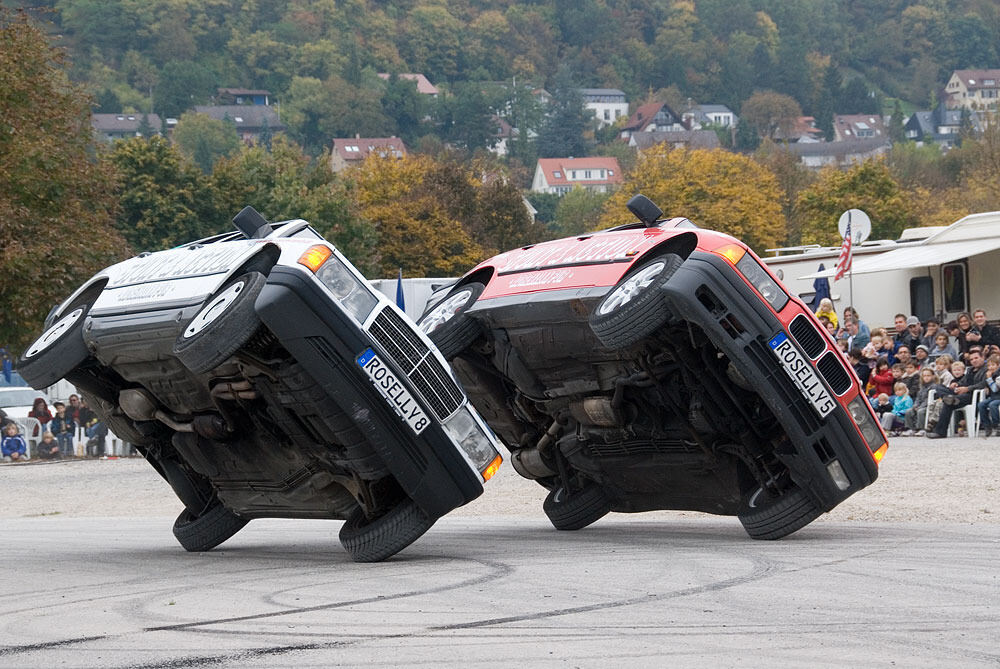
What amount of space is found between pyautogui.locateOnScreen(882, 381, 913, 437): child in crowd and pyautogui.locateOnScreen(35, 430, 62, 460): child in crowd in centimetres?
1575

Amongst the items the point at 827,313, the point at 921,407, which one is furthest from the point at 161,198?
the point at 921,407

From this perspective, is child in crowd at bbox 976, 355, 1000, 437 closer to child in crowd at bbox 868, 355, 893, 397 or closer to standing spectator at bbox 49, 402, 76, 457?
child in crowd at bbox 868, 355, 893, 397

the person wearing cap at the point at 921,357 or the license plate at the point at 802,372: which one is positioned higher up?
the license plate at the point at 802,372

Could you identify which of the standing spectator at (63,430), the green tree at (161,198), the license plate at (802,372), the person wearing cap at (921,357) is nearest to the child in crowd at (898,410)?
the person wearing cap at (921,357)

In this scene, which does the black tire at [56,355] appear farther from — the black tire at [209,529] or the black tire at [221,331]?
the black tire at [209,529]

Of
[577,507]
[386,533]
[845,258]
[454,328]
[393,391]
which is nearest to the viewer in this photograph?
[393,391]

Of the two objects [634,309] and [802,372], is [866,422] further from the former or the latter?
[634,309]

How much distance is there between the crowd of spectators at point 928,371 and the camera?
2044cm

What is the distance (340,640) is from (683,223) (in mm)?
4877

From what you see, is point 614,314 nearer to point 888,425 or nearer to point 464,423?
point 464,423

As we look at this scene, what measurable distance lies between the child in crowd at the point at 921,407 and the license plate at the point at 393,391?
13068mm

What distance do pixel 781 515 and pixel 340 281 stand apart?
344 centimetres

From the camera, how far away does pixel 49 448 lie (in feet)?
95.9

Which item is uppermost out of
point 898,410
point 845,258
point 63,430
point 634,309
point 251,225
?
point 251,225
